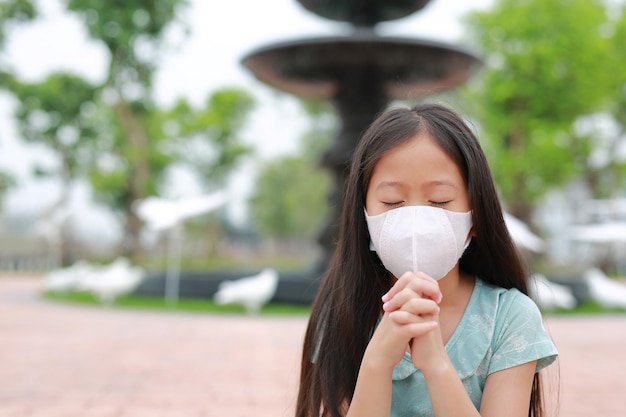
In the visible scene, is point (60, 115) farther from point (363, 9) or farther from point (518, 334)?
point (518, 334)

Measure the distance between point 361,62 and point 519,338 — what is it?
772 cm

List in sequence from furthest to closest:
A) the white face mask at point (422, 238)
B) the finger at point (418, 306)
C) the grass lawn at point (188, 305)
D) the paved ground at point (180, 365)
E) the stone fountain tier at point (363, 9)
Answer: the stone fountain tier at point (363, 9) < the grass lawn at point (188, 305) < the paved ground at point (180, 365) < the white face mask at point (422, 238) < the finger at point (418, 306)

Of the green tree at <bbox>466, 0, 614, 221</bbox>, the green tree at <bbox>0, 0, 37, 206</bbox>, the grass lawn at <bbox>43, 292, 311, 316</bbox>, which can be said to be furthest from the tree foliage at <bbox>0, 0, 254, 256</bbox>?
the green tree at <bbox>466, 0, 614, 221</bbox>

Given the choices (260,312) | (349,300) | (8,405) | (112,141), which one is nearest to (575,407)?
(349,300)

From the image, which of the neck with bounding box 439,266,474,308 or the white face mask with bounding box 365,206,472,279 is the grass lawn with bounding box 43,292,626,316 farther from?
the white face mask with bounding box 365,206,472,279

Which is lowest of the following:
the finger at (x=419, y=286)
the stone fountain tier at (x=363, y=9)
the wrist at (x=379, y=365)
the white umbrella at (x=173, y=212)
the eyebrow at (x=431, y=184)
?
the wrist at (x=379, y=365)

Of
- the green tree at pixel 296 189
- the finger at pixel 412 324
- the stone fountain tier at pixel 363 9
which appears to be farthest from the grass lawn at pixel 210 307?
the green tree at pixel 296 189

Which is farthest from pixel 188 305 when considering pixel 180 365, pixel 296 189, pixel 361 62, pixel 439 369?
pixel 296 189

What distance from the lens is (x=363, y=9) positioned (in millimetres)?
9953

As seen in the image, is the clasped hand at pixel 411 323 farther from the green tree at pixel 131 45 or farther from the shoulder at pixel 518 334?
the green tree at pixel 131 45

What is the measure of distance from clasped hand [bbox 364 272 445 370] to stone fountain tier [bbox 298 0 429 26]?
874 cm

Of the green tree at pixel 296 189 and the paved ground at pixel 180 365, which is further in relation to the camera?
the green tree at pixel 296 189

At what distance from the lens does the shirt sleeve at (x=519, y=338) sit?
1455 mm

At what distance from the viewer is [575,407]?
3.98 meters
